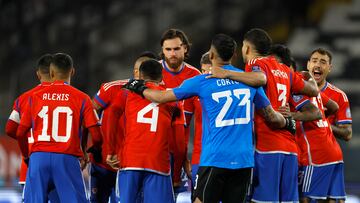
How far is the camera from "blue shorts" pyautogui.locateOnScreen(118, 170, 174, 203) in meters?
7.09

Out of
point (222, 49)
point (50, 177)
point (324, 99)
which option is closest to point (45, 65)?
point (50, 177)

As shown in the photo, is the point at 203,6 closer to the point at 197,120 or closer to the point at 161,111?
the point at 197,120

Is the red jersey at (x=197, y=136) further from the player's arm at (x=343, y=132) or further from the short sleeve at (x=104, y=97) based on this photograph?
the player's arm at (x=343, y=132)

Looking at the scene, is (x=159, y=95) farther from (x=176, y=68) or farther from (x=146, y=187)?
(x=176, y=68)

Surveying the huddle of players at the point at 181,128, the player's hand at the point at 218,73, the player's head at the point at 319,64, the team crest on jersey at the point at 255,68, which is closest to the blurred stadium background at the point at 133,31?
the player's head at the point at 319,64

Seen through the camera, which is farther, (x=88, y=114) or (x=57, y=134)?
(x=88, y=114)

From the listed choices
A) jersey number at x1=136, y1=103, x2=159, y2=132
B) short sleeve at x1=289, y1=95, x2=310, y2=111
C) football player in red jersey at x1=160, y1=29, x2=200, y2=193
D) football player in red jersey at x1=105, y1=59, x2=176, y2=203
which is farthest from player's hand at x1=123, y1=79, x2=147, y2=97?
short sleeve at x1=289, y1=95, x2=310, y2=111

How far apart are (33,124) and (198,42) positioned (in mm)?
9231

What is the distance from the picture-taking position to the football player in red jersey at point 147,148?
7094 mm

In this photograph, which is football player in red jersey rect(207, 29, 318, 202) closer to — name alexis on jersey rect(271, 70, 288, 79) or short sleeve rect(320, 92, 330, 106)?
name alexis on jersey rect(271, 70, 288, 79)

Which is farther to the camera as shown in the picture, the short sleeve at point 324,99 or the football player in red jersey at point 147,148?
the short sleeve at point 324,99

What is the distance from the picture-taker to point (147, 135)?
23.3 feet

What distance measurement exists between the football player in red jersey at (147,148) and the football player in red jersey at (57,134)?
44 cm

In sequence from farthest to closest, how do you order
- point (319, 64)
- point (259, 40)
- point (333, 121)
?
point (333, 121)
point (319, 64)
point (259, 40)
